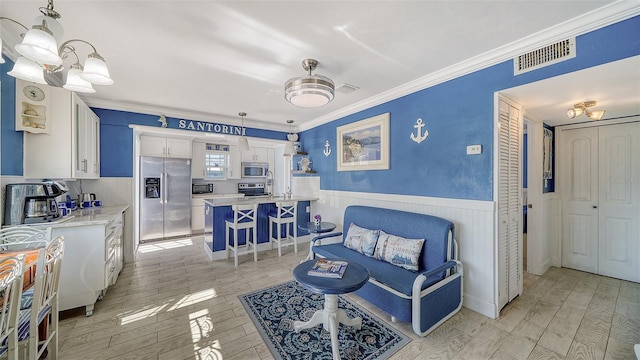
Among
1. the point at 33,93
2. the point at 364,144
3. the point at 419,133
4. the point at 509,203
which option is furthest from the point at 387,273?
the point at 33,93

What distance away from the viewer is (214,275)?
11.0 feet

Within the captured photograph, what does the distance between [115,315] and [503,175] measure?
13.7 ft

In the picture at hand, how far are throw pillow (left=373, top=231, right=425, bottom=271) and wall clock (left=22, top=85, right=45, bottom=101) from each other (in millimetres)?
3902

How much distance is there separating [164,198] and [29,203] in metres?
3.08

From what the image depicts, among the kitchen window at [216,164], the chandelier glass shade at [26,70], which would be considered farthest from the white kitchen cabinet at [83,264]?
the kitchen window at [216,164]

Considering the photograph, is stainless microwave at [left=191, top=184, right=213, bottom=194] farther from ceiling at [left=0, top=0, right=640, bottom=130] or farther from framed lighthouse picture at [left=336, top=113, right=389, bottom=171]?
framed lighthouse picture at [left=336, top=113, right=389, bottom=171]

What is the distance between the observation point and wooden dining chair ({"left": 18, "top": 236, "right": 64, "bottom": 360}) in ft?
4.50

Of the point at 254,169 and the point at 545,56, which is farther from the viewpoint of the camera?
the point at 254,169

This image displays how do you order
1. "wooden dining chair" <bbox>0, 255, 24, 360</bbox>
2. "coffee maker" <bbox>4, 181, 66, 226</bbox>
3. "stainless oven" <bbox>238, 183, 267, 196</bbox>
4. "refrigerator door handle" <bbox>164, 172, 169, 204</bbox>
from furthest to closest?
1. "stainless oven" <bbox>238, 183, 267, 196</bbox>
2. "refrigerator door handle" <bbox>164, 172, 169, 204</bbox>
3. "coffee maker" <bbox>4, 181, 66, 226</bbox>
4. "wooden dining chair" <bbox>0, 255, 24, 360</bbox>

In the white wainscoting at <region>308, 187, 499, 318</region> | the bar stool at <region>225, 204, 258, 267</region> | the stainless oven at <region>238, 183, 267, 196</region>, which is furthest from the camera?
the stainless oven at <region>238, 183, 267, 196</region>

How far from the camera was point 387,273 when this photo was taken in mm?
2396

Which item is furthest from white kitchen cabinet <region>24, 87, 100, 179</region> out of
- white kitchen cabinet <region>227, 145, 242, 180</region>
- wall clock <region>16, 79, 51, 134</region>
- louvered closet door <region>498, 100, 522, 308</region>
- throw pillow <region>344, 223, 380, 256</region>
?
louvered closet door <region>498, 100, 522, 308</region>

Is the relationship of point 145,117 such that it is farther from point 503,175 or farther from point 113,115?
point 503,175

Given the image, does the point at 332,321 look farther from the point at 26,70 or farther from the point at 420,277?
the point at 26,70
